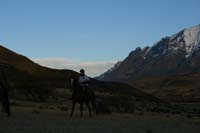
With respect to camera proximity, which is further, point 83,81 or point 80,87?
point 80,87

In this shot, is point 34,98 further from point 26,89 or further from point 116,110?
point 116,110

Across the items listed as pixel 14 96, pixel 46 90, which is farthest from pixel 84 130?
pixel 46 90

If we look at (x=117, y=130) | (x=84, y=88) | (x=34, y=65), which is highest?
(x=34, y=65)

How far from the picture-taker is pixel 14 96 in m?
58.8

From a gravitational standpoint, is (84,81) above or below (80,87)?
above

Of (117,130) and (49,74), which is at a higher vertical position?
(49,74)

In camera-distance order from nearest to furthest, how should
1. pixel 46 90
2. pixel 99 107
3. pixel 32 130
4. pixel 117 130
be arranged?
1. pixel 32 130
2. pixel 117 130
3. pixel 99 107
4. pixel 46 90

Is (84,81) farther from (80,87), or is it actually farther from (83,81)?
(80,87)

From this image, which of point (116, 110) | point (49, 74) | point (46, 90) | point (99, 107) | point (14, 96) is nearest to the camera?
point (99, 107)

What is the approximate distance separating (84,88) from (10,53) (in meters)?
106

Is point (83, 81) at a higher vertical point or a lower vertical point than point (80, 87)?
higher

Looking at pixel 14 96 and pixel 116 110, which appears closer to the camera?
pixel 116 110

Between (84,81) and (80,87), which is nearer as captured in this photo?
(84,81)

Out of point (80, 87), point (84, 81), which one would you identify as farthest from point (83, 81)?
point (80, 87)
